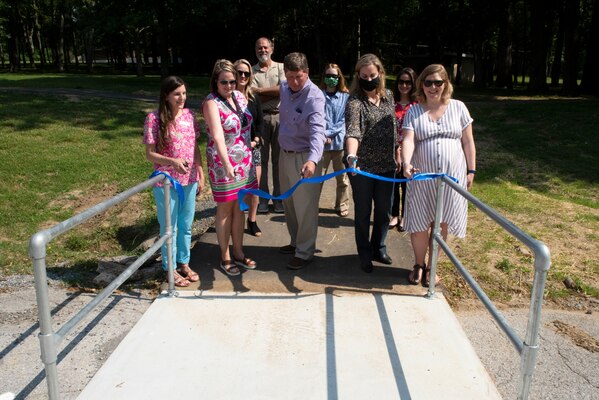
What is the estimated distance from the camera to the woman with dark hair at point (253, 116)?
4.70m

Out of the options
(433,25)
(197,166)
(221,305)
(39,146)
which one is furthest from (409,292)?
(433,25)

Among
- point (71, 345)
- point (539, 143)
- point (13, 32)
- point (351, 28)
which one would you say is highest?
point (13, 32)

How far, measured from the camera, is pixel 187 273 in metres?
4.54

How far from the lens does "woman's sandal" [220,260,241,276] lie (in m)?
4.61

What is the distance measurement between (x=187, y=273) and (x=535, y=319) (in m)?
2.95

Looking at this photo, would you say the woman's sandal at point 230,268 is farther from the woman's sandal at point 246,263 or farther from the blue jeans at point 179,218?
the blue jeans at point 179,218

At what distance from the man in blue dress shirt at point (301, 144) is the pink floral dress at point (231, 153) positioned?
0.33 metres

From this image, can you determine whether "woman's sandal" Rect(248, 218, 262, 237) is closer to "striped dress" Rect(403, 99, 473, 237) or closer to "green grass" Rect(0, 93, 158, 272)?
"striped dress" Rect(403, 99, 473, 237)

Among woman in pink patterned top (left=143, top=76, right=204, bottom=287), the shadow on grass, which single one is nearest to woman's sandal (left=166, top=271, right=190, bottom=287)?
woman in pink patterned top (left=143, top=76, right=204, bottom=287)

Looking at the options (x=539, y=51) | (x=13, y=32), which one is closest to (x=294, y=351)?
(x=539, y=51)

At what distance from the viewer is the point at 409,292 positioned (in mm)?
4309

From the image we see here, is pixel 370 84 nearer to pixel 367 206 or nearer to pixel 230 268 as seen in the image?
pixel 367 206

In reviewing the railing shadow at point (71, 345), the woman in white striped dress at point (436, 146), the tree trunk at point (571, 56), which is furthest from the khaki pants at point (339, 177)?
the tree trunk at point (571, 56)

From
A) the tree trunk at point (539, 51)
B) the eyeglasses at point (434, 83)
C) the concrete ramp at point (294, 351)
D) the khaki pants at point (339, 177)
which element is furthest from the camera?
the tree trunk at point (539, 51)
